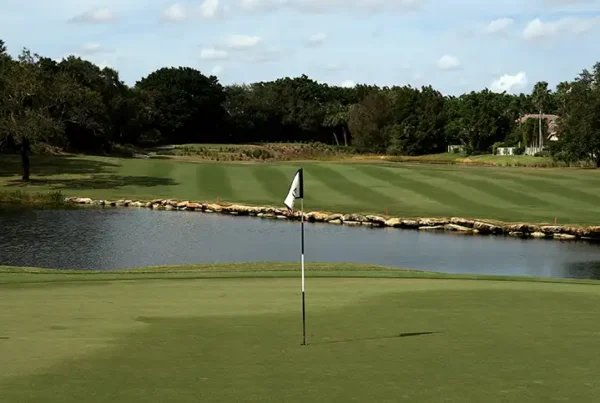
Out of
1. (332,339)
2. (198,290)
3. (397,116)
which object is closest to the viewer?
(332,339)

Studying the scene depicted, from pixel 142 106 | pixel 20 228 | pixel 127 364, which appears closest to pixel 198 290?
pixel 127 364

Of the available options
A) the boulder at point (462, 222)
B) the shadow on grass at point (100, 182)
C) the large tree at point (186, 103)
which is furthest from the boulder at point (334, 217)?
the large tree at point (186, 103)

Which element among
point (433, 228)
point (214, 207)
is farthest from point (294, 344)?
point (214, 207)

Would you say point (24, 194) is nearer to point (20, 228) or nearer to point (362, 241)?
point (20, 228)

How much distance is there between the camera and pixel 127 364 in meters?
7.49

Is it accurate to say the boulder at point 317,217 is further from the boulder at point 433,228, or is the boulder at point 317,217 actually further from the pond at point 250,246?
the boulder at point 433,228

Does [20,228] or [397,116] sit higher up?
[397,116]

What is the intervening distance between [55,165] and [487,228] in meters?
36.7

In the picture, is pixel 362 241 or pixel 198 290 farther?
pixel 362 241

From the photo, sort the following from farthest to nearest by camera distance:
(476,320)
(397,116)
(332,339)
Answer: (397,116) < (476,320) < (332,339)

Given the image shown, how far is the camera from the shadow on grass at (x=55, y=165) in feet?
186

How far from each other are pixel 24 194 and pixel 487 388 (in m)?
43.8

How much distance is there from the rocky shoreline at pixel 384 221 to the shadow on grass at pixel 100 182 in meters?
4.77

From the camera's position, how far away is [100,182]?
2115 inches
